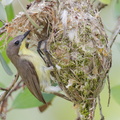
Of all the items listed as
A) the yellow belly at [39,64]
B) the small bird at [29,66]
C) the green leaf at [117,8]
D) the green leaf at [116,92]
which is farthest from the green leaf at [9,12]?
the green leaf at [116,92]

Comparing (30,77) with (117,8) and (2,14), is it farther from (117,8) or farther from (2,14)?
(117,8)

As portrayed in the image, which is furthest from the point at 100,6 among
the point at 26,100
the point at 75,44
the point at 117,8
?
the point at 26,100

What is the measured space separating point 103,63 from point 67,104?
6.10 ft

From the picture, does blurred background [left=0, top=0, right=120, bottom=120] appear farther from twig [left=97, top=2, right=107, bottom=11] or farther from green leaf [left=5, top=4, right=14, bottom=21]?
green leaf [left=5, top=4, right=14, bottom=21]

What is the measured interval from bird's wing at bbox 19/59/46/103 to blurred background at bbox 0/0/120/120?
1.43 ft

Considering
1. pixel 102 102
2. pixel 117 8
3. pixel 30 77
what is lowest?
pixel 102 102

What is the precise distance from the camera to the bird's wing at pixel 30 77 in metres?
4.56

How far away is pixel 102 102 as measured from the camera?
5.68m

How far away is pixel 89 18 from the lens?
4.38 m

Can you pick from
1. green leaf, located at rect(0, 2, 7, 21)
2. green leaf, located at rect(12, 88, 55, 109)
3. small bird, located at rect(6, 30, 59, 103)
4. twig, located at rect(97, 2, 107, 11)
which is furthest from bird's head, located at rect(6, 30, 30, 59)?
twig, located at rect(97, 2, 107, 11)

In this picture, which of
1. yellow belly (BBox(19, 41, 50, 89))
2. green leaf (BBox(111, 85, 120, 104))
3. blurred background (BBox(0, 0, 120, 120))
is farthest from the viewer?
blurred background (BBox(0, 0, 120, 120))

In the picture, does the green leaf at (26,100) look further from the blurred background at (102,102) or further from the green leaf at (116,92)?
the green leaf at (116,92)

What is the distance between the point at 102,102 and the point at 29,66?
132cm

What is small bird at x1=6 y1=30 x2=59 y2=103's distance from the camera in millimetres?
4613
